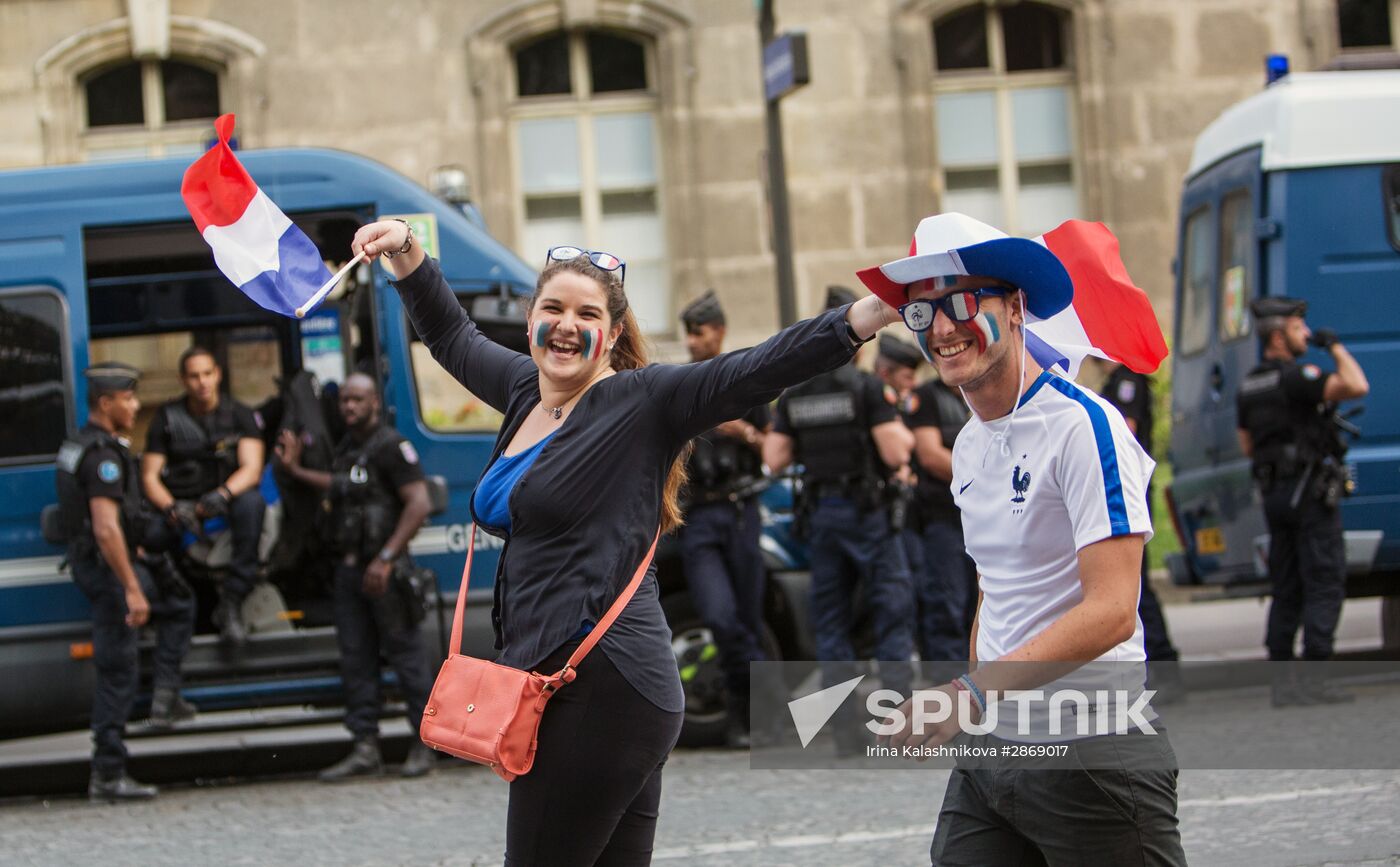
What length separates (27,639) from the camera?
26.9ft

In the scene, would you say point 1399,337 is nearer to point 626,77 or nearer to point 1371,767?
point 1371,767

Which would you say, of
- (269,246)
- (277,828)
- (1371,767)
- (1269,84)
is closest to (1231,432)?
(1269,84)

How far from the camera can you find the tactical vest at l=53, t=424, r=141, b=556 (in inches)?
310

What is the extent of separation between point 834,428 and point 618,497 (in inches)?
187

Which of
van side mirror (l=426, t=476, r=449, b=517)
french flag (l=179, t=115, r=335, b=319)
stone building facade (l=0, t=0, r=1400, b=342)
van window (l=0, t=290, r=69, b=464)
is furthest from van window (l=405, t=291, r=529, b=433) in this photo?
stone building facade (l=0, t=0, r=1400, b=342)

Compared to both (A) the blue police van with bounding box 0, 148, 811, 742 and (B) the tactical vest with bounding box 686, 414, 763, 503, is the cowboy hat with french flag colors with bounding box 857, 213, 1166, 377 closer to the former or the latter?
(A) the blue police van with bounding box 0, 148, 811, 742

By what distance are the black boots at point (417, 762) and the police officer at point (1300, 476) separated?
4014 mm

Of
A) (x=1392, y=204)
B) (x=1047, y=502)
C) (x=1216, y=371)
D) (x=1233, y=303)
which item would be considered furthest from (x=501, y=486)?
(x=1216, y=371)

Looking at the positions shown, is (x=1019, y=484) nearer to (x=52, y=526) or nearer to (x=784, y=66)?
(x=52, y=526)

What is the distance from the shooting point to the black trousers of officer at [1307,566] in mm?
8930

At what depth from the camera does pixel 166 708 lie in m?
A: 8.22

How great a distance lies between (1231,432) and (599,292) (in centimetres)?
731

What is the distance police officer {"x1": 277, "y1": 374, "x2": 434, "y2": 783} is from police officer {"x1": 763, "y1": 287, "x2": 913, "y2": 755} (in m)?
1.73

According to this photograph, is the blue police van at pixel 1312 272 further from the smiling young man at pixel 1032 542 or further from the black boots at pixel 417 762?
the smiling young man at pixel 1032 542
